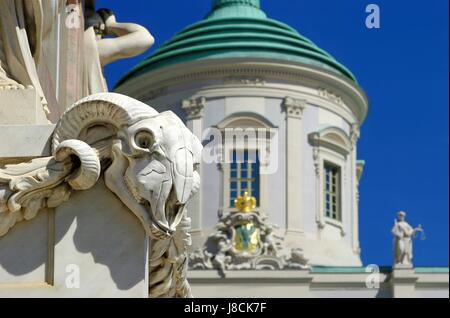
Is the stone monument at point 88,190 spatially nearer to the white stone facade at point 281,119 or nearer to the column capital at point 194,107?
the white stone facade at point 281,119

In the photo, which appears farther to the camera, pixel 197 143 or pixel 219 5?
pixel 219 5

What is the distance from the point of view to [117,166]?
6.83 m

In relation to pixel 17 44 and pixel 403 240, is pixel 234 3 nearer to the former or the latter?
pixel 403 240

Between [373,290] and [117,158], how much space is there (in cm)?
4282

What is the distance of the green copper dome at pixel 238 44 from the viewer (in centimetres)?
5272

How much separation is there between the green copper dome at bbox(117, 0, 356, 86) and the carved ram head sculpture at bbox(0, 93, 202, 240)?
4536 cm

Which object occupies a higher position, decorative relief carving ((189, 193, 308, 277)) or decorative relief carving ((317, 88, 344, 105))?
decorative relief carving ((317, 88, 344, 105))

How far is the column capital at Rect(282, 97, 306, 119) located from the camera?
174 feet

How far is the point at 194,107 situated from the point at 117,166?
4612 cm

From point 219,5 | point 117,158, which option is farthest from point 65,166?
point 219,5

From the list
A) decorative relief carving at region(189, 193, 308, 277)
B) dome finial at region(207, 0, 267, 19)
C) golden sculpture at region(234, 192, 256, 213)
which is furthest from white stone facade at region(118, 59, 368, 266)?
dome finial at region(207, 0, 267, 19)

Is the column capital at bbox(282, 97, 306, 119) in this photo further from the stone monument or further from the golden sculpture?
the stone monument

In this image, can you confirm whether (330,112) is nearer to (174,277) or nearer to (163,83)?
(163,83)

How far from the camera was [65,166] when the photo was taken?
6832 millimetres
